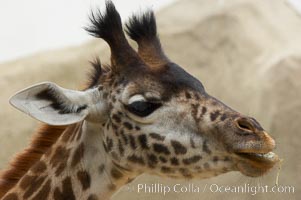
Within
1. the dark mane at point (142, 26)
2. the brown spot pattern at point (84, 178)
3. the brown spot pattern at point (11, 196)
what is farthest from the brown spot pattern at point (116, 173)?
the dark mane at point (142, 26)

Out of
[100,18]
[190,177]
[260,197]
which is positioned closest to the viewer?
[190,177]

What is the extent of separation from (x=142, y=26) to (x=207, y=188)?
341cm

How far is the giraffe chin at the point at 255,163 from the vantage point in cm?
328

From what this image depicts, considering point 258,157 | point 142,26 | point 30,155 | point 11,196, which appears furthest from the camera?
point 142,26

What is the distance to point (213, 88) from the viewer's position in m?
7.99

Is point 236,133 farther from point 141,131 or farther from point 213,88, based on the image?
point 213,88

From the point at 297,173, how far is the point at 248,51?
5.40ft

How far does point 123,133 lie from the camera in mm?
3529

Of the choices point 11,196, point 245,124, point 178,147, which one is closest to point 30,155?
point 11,196

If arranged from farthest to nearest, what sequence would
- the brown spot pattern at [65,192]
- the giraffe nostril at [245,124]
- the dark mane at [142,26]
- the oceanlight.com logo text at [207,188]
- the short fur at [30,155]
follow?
the oceanlight.com logo text at [207,188], the dark mane at [142,26], the short fur at [30,155], the brown spot pattern at [65,192], the giraffe nostril at [245,124]

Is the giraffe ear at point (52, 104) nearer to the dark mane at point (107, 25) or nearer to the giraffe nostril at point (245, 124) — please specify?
the dark mane at point (107, 25)

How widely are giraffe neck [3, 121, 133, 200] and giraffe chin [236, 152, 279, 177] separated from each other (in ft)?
1.91

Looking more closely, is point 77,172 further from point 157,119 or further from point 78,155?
point 157,119

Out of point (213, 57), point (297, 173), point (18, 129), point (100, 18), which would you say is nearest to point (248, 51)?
point (213, 57)
